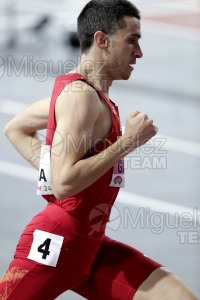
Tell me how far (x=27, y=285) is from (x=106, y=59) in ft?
3.31

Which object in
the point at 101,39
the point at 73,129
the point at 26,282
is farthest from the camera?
the point at 101,39

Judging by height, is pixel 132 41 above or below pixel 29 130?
above

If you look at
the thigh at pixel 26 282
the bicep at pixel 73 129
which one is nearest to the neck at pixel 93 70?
the bicep at pixel 73 129

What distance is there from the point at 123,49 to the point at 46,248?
902 mm

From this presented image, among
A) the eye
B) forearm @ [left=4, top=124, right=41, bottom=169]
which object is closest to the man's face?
the eye

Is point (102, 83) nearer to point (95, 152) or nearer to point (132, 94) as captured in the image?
point (95, 152)

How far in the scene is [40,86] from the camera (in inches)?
327

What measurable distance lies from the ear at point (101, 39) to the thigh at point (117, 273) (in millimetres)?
895

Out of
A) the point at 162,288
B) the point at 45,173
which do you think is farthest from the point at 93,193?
the point at 162,288

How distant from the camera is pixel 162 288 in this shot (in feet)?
13.6

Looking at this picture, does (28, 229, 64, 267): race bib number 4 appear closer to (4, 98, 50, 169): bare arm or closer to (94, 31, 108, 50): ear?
(4, 98, 50, 169): bare arm

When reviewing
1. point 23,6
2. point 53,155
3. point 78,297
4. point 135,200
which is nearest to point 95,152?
point 53,155

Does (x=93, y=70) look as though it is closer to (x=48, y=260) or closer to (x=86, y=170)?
(x=86, y=170)

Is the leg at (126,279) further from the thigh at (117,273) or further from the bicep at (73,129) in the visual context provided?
the bicep at (73,129)
